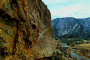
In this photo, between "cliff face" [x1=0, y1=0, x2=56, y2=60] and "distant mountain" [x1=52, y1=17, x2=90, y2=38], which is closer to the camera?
"cliff face" [x1=0, y1=0, x2=56, y2=60]

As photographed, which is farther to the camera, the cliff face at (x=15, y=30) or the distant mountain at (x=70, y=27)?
the distant mountain at (x=70, y=27)

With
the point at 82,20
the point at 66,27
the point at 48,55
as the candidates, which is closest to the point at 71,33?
the point at 66,27

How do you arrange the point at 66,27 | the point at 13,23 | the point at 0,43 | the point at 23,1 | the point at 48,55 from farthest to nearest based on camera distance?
1. the point at 66,27
2. the point at 48,55
3. the point at 23,1
4. the point at 13,23
5. the point at 0,43

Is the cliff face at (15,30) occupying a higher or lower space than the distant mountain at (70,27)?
lower

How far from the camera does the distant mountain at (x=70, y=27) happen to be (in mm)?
116050

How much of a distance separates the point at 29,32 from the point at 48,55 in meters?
4.93

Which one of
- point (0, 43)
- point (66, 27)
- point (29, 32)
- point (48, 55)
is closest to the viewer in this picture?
→ point (0, 43)

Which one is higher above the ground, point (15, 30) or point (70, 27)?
point (70, 27)

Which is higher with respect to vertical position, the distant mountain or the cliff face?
the distant mountain

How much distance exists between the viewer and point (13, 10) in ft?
18.5

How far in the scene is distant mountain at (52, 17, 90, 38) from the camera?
11605 centimetres

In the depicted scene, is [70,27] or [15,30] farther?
[70,27]

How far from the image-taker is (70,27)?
12681cm

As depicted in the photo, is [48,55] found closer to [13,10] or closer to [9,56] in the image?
[9,56]
